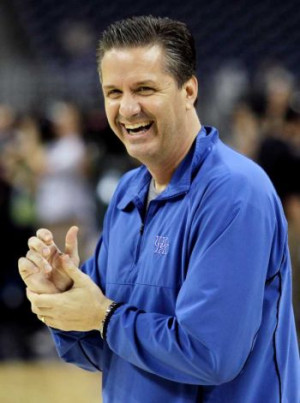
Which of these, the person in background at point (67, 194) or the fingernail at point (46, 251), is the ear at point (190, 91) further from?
the person in background at point (67, 194)

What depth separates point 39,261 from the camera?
212cm

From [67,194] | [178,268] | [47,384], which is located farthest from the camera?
[67,194]

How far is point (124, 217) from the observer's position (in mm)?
2264

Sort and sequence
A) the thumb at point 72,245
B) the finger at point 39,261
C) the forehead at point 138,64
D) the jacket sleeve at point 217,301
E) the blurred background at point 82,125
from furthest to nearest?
the blurred background at point 82,125
the thumb at point 72,245
the finger at point 39,261
the forehead at point 138,64
the jacket sleeve at point 217,301

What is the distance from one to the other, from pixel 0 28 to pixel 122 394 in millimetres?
11028

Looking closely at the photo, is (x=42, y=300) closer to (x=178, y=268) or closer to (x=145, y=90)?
(x=178, y=268)

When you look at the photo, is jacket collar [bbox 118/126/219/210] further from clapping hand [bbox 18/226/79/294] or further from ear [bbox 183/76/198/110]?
clapping hand [bbox 18/226/79/294]

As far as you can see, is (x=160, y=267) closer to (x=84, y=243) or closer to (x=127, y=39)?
(x=127, y=39)

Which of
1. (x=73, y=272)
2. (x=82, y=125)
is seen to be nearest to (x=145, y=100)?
(x=73, y=272)

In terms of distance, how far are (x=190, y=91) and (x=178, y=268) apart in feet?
1.51

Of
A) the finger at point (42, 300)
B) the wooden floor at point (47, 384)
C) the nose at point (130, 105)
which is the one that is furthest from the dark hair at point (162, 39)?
the wooden floor at point (47, 384)

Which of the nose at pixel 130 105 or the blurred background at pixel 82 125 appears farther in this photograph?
the blurred background at pixel 82 125

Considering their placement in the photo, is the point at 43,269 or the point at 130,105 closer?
the point at 130,105

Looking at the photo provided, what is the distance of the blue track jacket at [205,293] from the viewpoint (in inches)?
71.6
